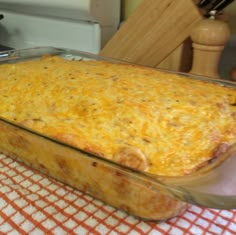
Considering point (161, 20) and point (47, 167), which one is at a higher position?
point (161, 20)

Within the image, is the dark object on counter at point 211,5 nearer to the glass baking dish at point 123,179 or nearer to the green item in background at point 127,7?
the green item in background at point 127,7

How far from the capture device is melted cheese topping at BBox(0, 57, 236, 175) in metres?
0.56

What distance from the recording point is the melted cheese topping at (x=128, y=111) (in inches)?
22.1

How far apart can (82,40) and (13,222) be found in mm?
881

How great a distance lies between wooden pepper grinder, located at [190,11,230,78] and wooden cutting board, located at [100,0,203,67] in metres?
0.05

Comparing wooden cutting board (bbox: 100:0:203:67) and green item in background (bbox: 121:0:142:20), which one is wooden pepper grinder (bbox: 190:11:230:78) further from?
green item in background (bbox: 121:0:142:20)

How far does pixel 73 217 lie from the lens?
0.55 metres

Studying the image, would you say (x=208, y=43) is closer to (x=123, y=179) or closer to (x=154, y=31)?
(x=154, y=31)

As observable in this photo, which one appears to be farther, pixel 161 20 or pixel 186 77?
pixel 161 20

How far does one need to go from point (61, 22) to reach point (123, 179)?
987 millimetres

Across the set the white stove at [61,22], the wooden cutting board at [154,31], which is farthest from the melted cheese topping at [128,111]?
the white stove at [61,22]

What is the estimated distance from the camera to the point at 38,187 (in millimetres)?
624

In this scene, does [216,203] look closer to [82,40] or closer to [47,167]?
[47,167]

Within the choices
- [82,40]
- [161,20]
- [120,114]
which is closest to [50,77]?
[120,114]
